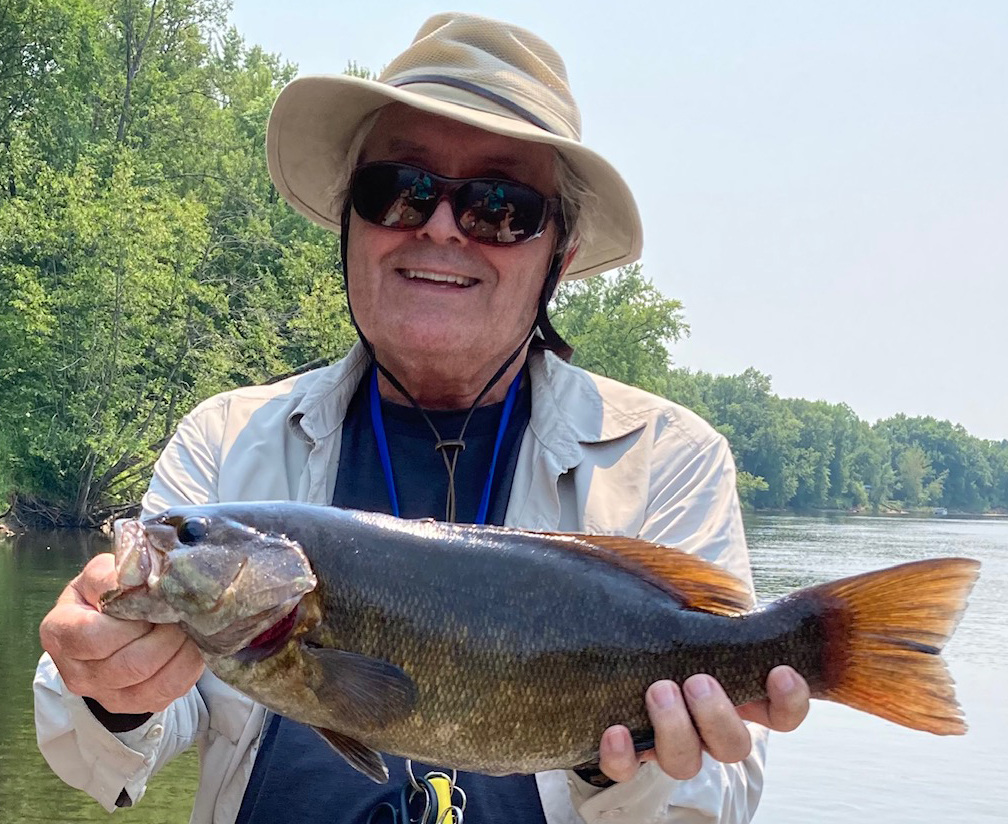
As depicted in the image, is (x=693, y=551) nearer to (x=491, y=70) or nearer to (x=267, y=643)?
(x=267, y=643)

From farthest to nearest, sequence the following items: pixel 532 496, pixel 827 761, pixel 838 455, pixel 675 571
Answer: pixel 838 455 < pixel 827 761 < pixel 532 496 < pixel 675 571

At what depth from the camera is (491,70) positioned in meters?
3.47

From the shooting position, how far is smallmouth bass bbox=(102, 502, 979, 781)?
2.40 meters

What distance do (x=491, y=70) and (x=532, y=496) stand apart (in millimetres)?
1255

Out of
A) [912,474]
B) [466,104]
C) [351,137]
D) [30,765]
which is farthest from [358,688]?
[912,474]

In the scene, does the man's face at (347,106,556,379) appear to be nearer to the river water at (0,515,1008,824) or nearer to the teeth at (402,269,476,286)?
the teeth at (402,269,476,286)

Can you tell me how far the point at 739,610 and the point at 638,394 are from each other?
1.02m

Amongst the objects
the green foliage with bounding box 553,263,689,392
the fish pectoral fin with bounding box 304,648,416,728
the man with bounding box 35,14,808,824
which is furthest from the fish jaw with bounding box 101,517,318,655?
the green foliage with bounding box 553,263,689,392

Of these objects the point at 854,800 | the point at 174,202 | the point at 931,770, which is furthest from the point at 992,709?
the point at 174,202

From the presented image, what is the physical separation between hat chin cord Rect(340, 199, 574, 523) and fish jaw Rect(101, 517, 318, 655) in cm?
90

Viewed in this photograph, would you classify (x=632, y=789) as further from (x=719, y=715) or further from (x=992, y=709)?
(x=992, y=709)

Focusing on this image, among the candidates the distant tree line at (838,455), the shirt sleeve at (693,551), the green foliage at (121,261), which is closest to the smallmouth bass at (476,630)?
the shirt sleeve at (693,551)

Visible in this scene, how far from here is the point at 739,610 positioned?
260 centimetres

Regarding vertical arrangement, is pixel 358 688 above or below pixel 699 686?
below
